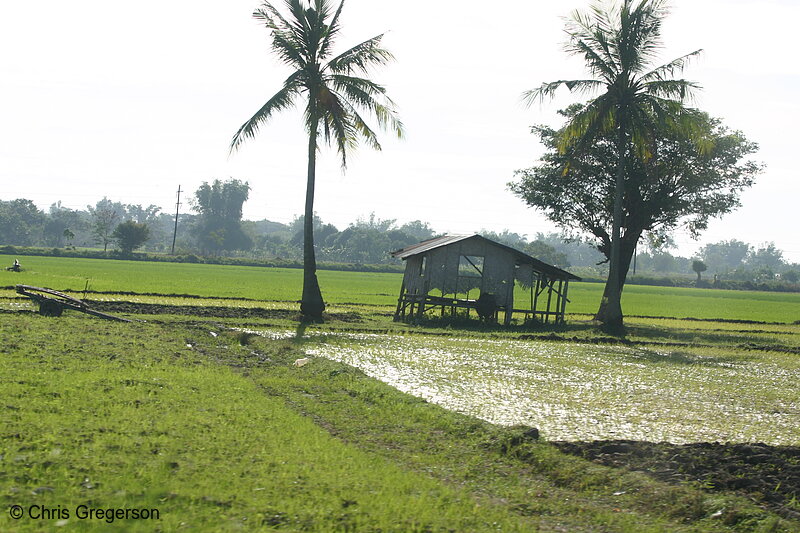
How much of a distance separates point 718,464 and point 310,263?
19.5 metres

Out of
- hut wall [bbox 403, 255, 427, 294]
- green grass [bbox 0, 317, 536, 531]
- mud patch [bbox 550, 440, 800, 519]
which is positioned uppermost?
hut wall [bbox 403, 255, 427, 294]

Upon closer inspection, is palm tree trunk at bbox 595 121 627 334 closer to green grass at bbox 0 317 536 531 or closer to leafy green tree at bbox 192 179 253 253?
green grass at bbox 0 317 536 531

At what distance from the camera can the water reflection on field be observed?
35.1 feet

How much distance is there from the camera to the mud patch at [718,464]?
752 cm

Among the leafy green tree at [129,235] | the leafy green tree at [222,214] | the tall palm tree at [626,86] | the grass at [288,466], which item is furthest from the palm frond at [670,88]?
the leafy green tree at [222,214]

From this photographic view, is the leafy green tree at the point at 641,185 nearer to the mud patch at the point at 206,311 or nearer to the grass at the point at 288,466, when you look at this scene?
the mud patch at the point at 206,311

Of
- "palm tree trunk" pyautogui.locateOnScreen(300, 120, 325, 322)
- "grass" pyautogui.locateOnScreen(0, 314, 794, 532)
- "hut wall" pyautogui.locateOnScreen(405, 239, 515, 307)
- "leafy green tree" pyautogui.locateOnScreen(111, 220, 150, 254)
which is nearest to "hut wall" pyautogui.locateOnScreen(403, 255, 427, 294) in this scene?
"hut wall" pyautogui.locateOnScreen(405, 239, 515, 307)

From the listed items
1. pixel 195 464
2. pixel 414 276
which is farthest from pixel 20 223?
pixel 195 464

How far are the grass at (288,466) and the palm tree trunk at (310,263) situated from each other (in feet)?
45.2

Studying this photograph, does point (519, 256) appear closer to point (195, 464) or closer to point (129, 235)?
point (195, 464)

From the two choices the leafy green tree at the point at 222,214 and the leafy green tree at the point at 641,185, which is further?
the leafy green tree at the point at 222,214

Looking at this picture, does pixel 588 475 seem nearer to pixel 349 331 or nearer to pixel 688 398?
pixel 688 398

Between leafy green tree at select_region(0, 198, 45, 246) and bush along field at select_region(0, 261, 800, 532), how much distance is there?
11614 cm

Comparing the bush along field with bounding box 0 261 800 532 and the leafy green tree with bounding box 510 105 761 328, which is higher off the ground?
the leafy green tree with bounding box 510 105 761 328
